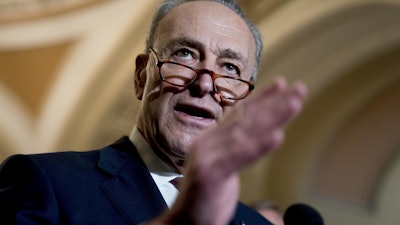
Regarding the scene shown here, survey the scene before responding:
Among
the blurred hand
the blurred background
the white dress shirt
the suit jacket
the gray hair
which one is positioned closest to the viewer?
the blurred hand

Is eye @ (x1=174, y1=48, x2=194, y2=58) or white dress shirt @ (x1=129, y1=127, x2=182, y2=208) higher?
eye @ (x1=174, y1=48, x2=194, y2=58)

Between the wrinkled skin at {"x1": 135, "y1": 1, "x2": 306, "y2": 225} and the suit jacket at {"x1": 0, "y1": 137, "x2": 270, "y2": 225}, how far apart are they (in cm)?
8

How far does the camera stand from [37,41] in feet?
16.5

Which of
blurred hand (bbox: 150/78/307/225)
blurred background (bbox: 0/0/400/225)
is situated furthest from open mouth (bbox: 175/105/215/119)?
blurred background (bbox: 0/0/400/225)

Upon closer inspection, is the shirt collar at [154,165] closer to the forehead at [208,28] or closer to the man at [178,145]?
the man at [178,145]

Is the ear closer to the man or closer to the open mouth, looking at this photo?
the man

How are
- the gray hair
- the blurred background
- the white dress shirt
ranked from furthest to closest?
the blurred background, the gray hair, the white dress shirt

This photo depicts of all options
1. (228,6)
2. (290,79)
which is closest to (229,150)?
(228,6)

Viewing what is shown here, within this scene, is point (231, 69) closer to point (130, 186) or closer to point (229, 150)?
point (130, 186)

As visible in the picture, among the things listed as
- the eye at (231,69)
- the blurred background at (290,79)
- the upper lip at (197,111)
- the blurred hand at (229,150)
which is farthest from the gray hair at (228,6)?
the blurred background at (290,79)

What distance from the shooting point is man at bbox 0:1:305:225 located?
713 mm

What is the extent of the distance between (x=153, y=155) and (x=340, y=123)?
3.43 meters

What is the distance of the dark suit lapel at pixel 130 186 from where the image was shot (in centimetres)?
105

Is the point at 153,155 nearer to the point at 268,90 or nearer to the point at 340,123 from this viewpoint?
the point at 268,90
